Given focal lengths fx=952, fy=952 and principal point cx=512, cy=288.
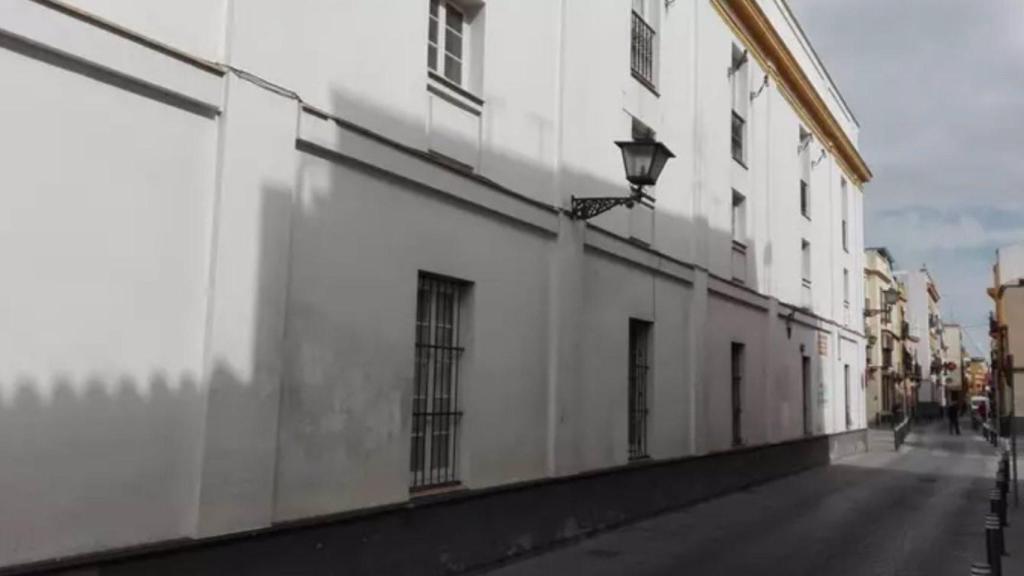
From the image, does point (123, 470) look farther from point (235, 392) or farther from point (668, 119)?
point (668, 119)

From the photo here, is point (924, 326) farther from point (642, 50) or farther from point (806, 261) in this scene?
point (642, 50)

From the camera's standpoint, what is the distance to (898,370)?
6059 cm

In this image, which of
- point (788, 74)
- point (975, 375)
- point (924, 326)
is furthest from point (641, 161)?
Answer: point (975, 375)

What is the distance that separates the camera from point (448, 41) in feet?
30.5

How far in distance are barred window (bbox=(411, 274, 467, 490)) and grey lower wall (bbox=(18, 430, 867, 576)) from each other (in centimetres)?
36

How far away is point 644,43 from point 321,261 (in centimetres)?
814

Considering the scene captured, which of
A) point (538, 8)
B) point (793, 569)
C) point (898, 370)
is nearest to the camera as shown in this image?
point (793, 569)

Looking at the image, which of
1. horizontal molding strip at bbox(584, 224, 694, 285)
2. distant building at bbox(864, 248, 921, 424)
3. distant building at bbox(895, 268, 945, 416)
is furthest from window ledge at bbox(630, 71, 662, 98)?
distant building at bbox(895, 268, 945, 416)

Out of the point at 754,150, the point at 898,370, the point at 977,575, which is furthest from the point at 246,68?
the point at 898,370

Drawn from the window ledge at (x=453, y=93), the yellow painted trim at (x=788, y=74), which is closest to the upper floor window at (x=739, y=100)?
the yellow painted trim at (x=788, y=74)

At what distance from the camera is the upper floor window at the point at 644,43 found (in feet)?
43.9

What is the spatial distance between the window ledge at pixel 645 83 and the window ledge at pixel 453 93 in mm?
4480

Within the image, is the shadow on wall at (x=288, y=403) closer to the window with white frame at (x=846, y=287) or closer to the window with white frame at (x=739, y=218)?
the window with white frame at (x=739, y=218)

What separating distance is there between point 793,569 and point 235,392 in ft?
20.0
